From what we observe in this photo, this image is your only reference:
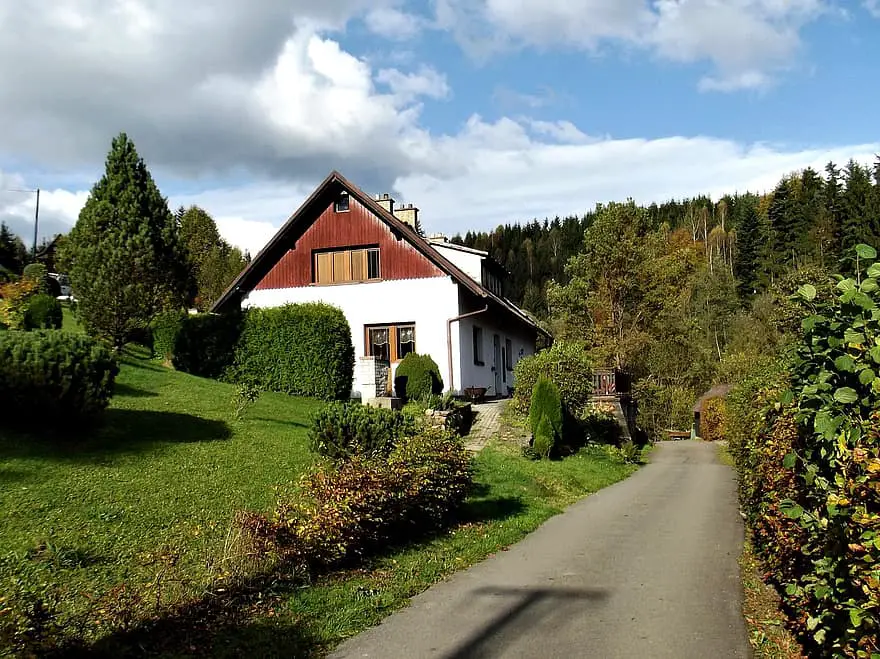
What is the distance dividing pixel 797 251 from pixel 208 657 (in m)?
63.6

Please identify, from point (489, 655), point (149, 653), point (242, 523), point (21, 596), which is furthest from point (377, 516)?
point (21, 596)

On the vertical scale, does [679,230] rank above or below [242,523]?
above

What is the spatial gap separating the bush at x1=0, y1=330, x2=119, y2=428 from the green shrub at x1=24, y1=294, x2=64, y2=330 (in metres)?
12.2

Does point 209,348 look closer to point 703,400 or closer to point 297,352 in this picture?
point 297,352

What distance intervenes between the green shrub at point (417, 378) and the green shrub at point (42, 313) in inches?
410

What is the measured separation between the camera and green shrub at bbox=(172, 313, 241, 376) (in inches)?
837

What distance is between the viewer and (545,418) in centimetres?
1852

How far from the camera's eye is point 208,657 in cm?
504

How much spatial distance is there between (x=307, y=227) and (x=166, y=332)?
6905mm

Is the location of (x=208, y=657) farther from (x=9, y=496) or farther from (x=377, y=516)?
(x=9, y=496)

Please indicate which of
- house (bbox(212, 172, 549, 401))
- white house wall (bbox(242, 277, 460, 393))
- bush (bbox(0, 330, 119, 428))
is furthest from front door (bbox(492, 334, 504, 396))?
bush (bbox(0, 330, 119, 428))

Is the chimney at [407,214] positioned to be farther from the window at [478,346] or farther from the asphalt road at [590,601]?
the asphalt road at [590,601]

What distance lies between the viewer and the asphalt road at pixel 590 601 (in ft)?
18.6

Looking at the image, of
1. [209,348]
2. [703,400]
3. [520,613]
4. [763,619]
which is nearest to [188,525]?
[520,613]
